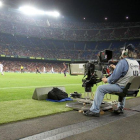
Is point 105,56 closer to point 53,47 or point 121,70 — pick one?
point 121,70

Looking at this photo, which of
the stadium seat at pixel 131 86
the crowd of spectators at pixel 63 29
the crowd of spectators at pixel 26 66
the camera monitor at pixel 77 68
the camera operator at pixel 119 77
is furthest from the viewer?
the crowd of spectators at pixel 63 29

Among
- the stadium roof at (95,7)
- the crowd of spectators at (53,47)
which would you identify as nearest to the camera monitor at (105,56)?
the stadium roof at (95,7)

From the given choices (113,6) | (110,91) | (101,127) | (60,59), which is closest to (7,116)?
(101,127)

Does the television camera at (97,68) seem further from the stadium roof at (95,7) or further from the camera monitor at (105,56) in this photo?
the stadium roof at (95,7)

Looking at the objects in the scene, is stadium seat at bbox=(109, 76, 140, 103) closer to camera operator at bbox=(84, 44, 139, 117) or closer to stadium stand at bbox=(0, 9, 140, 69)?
camera operator at bbox=(84, 44, 139, 117)

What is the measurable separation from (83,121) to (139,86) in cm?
164

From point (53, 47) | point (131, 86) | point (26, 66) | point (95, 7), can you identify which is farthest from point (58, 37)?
point (131, 86)

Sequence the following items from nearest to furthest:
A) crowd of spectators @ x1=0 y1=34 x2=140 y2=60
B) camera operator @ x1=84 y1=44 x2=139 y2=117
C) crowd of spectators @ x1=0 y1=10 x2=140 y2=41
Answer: camera operator @ x1=84 y1=44 x2=139 y2=117 < crowd of spectators @ x1=0 y1=34 x2=140 y2=60 < crowd of spectators @ x1=0 y1=10 x2=140 y2=41

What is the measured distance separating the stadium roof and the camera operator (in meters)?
35.7

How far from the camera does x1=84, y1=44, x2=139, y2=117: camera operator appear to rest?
4117 millimetres

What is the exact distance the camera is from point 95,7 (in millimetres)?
41906

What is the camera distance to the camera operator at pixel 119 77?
13.5ft

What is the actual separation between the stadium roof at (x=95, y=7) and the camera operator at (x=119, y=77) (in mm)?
35739

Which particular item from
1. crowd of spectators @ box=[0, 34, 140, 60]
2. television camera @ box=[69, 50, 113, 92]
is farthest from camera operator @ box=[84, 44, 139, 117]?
crowd of spectators @ box=[0, 34, 140, 60]
